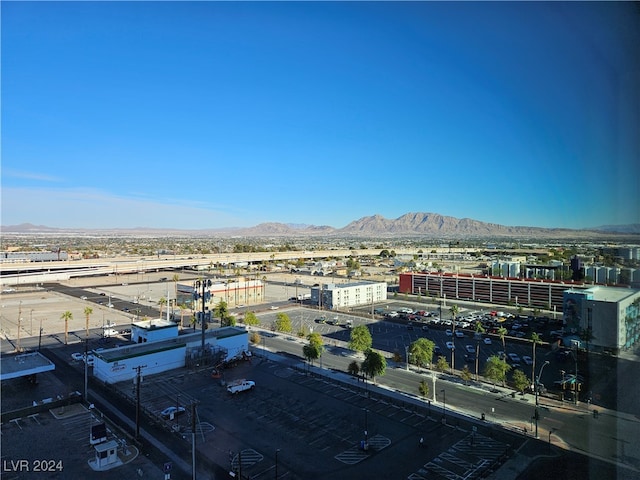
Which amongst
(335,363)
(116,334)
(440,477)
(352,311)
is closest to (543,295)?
(352,311)

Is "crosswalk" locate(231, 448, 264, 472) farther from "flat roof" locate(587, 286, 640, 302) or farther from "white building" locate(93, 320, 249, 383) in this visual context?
"flat roof" locate(587, 286, 640, 302)

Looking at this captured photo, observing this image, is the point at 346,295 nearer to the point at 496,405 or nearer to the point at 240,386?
the point at 240,386

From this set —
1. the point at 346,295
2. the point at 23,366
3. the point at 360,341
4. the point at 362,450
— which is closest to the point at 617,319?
the point at 362,450

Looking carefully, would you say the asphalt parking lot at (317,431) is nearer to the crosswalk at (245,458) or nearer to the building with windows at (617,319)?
the crosswalk at (245,458)

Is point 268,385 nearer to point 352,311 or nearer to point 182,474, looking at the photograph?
point 182,474

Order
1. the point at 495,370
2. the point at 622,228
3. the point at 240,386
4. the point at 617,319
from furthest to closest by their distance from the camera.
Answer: the point at 495,370, the point at 240,386, the point at 617,319, the point at 622,228

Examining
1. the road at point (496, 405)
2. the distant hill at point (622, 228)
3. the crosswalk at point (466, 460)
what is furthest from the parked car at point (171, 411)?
the distant hill at point (622, 228)

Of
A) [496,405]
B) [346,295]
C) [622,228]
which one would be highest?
[622,228]

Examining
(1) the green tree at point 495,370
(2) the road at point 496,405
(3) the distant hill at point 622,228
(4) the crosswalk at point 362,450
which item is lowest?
(2) the road at point 496,405
